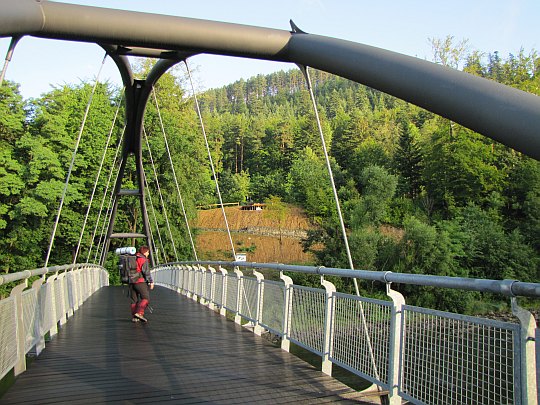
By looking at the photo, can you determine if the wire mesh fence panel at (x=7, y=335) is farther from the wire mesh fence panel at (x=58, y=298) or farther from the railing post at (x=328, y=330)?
the wire mesh fence panel at (x=58, y=298)

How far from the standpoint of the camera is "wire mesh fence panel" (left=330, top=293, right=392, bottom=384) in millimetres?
4465

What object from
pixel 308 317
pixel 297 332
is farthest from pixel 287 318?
pixel 308 317

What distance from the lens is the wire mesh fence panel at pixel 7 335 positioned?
4898mm

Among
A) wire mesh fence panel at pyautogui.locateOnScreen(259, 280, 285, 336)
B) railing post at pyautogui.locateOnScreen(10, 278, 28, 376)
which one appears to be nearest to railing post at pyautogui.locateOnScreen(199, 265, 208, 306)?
wire mesh fence panel at pyautogui.locateOnScreen(259, 280, 285, 336)

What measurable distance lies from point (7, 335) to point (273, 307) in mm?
3307

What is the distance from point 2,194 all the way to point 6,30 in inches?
1355

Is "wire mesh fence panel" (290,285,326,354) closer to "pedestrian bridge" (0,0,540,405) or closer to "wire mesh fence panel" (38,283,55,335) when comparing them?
"pedestrian bridge" (0,0,540,405)

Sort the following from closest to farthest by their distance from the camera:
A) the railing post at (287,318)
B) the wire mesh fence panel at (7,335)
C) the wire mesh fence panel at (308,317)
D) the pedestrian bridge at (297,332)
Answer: the pedestrian bridge at (297,332)
the wire mesh fence panel at (7,335)
the wire mesh fence panel at (308,317)
the railing post at (287,318)

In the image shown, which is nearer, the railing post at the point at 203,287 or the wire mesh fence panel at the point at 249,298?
the wire mesh fence panel at the point at 249,298

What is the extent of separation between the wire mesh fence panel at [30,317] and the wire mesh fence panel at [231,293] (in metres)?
3.68

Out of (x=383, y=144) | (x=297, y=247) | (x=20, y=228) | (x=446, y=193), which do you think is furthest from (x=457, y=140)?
(x=20, y=228)

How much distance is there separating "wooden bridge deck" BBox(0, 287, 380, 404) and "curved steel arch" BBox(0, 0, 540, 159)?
231cm

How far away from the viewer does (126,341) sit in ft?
25.5

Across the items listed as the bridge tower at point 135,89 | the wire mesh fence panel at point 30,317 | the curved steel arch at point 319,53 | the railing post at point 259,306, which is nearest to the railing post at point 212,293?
the railing post at point 259,306
